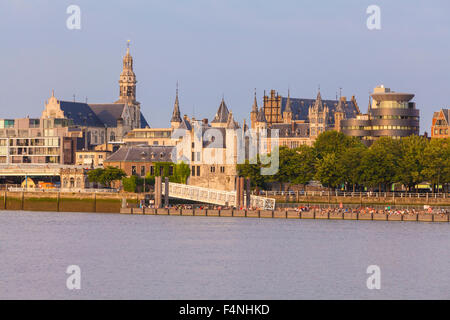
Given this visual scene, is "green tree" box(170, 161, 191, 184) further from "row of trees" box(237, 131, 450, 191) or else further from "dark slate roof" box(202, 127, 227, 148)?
"row of trees" box(237, 131, 450, 191)

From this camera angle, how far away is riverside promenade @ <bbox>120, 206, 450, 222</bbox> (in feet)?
445

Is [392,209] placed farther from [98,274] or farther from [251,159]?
[98,274]

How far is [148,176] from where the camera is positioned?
185 metres

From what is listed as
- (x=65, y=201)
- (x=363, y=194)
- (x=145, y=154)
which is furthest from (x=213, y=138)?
(x=363, y=194)

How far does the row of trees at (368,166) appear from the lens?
165 meters

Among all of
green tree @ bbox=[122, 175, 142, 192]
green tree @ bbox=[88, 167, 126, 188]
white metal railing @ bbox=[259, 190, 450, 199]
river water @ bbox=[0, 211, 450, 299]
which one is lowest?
river water @ bbox=[0, 211, 450, 299]

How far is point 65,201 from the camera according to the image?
16738cm

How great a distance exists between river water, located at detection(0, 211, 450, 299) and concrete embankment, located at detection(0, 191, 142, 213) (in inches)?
947

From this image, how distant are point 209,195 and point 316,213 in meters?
24.8

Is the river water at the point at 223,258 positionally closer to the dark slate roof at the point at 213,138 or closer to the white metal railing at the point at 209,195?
the white metal railing at the point at 209,195

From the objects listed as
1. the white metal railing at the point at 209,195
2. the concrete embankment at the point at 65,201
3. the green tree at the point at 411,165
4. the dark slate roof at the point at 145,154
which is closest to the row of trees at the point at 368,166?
the green tree at the point at 411,165

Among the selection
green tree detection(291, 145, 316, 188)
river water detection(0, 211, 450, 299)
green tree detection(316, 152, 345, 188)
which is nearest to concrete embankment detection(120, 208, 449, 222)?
river water detection(0, 211, 450, 299)

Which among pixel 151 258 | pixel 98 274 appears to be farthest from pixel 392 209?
pixel 98 274

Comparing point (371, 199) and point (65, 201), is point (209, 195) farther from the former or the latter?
point (371, 199)
